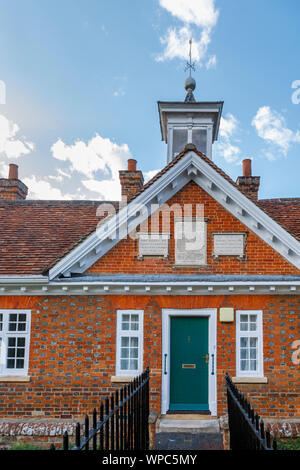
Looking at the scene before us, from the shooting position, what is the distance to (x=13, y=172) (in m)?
16.6

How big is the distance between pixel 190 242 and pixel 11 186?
8.65 metres

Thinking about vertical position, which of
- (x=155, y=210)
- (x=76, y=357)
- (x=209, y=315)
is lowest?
(x=76, y=357)

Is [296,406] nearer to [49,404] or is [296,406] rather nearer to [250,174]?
[49,404]

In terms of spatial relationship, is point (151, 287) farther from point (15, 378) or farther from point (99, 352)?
point (15, 378)

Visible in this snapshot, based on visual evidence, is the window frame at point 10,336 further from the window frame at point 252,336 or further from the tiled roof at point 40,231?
the window frame at point 252,336

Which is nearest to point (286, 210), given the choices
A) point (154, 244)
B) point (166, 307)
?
point (154, 244)

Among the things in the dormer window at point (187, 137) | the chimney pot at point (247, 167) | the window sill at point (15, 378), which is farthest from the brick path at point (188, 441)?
the dormer window at point (187, 137)

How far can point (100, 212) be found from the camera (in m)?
15.0

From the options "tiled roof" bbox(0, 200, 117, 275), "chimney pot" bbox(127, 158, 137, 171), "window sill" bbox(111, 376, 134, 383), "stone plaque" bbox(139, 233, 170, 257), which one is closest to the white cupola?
→ "chimney pot" bbox(127, 158, 137, 171)

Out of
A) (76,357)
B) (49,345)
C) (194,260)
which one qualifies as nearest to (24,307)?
(49,345)

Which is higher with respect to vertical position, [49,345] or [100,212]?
[100,212]

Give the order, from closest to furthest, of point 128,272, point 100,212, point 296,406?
point 296,406 < point 128,272 < point 100,212

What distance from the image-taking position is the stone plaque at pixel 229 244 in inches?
441

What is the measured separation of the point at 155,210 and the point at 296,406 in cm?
632
